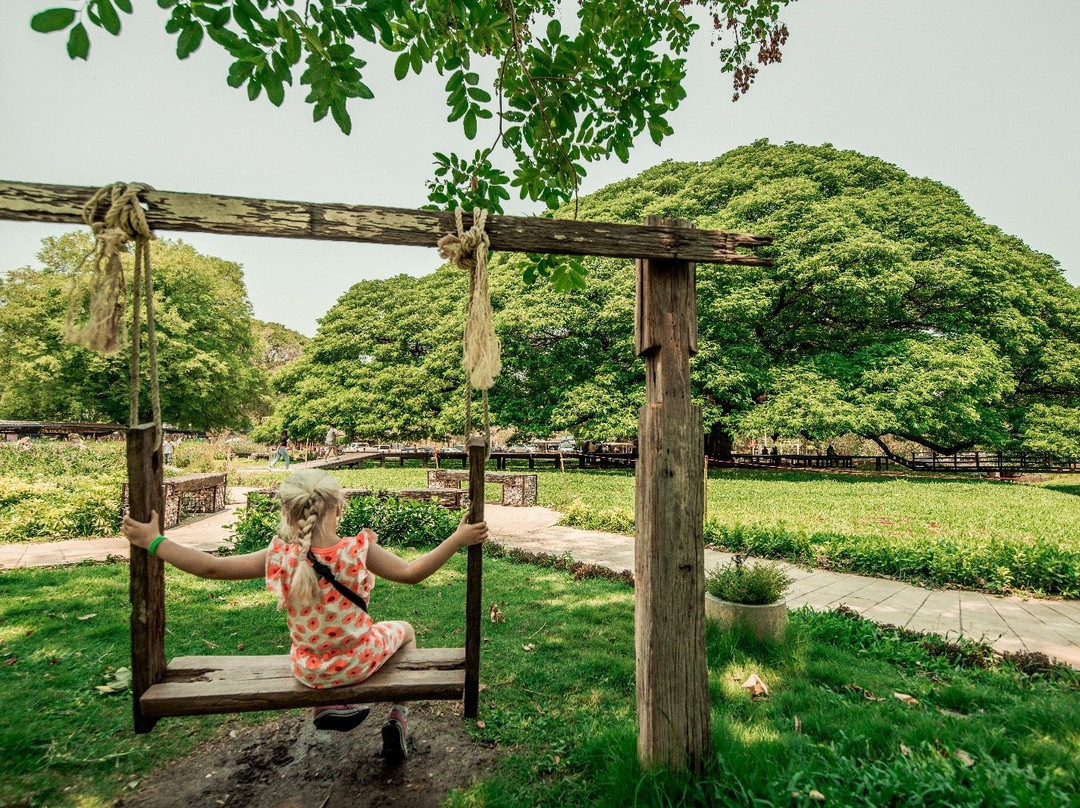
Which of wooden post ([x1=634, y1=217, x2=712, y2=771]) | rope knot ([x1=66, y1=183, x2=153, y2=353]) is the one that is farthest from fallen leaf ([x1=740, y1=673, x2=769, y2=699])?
rope knot ([x1=66, y1=183, x2=153, y2=353])

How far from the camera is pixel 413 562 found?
2.50m

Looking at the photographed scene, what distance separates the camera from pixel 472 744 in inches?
124

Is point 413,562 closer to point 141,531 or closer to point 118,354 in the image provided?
point 141,531

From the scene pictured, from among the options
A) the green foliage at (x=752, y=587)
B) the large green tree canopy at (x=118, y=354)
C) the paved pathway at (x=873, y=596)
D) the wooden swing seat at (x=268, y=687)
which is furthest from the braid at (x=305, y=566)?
the large green tree canopy at (x=118, y=354)

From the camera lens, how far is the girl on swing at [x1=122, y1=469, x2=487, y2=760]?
2.42 metres

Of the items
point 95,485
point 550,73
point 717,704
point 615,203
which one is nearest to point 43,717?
point 717,704

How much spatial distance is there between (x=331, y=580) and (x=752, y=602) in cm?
343

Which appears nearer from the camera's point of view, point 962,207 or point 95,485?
point 95,485

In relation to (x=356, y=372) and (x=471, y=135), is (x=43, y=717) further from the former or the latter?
(x=356, y=372)

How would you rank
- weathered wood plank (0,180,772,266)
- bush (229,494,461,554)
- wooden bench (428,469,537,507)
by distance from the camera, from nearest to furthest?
weathered wood plank (0,180,772,266)
bush (229,494,461,554)
wooden bench (428,469,537,507)

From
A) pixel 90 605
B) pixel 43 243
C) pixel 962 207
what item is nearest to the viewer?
pixel 90 605

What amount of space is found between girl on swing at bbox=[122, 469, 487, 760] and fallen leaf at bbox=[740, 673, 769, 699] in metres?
2.46

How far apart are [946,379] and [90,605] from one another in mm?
21055

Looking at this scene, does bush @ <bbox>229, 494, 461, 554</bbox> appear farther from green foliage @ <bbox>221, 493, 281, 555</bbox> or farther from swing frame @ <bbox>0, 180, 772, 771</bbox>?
swing frame @ <bbox>0, 180, 772, 771</bbox>
